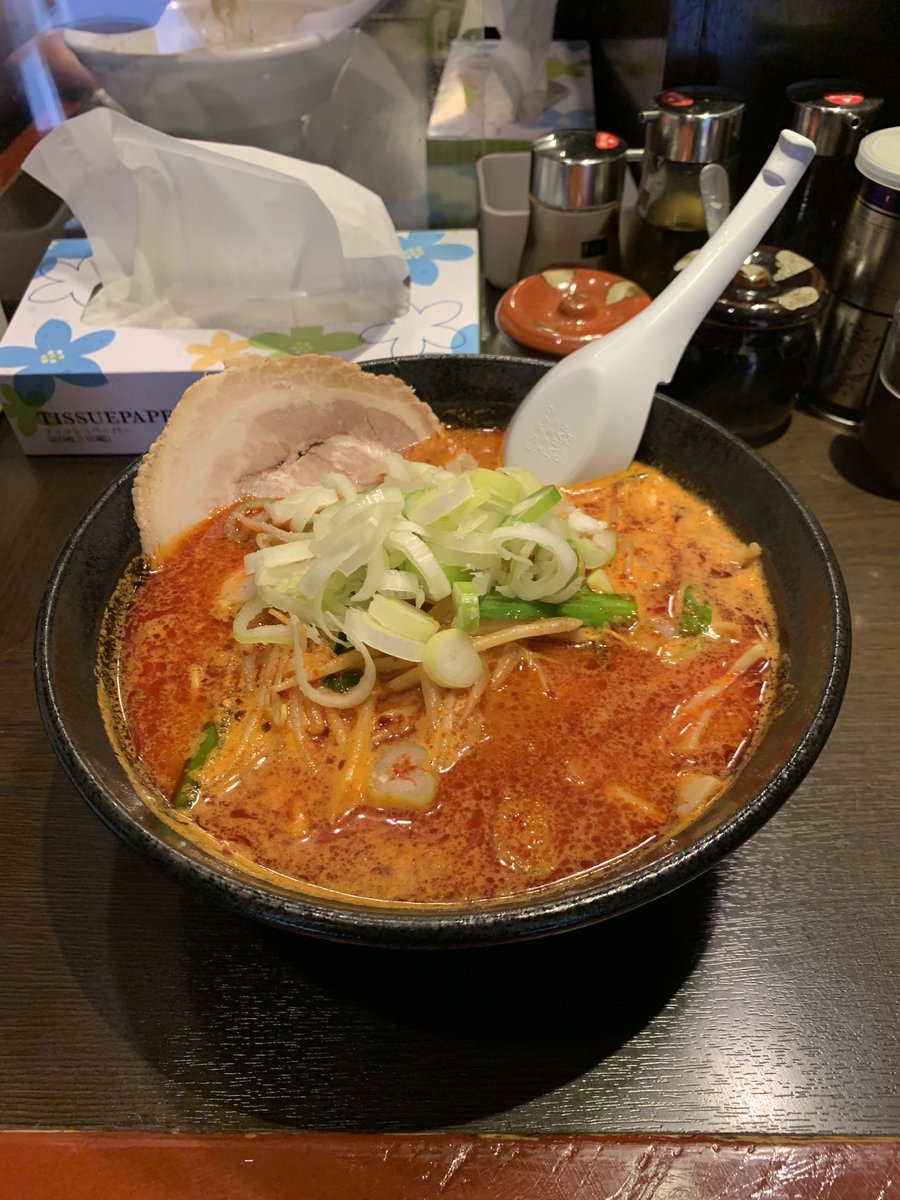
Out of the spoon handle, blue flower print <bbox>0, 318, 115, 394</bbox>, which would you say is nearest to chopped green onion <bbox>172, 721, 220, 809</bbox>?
the spoon handle

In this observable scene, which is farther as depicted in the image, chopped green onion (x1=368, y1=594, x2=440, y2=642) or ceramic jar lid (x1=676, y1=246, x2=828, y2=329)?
ceramic jar lid (x1=676, y1=246, x2=828, y2=329)

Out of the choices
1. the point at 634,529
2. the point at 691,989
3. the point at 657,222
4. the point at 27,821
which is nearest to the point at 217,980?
the point at 27,821

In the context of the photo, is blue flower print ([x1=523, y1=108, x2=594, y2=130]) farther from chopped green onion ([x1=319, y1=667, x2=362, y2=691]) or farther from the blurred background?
chopped green onion ([x1=319, y1=667, x2=362, y2=691])

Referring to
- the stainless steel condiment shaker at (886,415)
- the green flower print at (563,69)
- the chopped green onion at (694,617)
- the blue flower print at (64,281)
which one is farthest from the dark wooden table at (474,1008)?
the green flower print at (563,69)

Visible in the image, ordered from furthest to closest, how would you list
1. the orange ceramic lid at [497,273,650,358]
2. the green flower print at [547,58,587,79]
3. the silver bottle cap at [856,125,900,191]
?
the green flower print at [547,58,587,79] < the orange ceramic lid at [497,273,650,358] < the silver bottle cap at [856,125,900,191]

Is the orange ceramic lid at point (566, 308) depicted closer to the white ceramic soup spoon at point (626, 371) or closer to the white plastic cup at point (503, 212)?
the white ceramic soup spoon at point (626, 371)

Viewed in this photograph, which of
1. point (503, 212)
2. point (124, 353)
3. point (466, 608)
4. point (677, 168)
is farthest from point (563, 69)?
point (466, 608)
